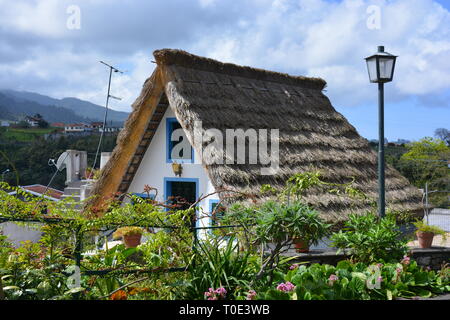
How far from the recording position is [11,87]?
120312 mm

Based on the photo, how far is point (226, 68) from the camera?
→ 477 inches

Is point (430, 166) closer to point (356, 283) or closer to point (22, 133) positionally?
point (22, 133)

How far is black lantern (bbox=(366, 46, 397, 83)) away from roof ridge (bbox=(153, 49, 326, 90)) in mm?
4552

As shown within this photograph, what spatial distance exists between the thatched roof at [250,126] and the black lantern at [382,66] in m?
2.83

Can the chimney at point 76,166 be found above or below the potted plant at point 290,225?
above

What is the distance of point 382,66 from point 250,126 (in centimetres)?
384

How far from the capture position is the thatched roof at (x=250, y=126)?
9.73 metres

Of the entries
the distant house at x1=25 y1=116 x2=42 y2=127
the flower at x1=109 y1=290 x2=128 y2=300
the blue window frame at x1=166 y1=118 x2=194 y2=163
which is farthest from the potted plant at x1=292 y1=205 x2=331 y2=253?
the distant house at x1=25 y1=116 x2=42 y2=127

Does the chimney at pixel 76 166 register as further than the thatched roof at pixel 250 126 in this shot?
Yes

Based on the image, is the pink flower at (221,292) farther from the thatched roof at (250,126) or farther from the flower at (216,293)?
the thatched roof at (250,126)

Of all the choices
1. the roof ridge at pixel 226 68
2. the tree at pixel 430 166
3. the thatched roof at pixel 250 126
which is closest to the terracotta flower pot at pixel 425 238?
the thatched roof at pixel 250 126

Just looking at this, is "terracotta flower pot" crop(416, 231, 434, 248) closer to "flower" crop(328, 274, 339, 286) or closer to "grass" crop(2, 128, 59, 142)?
"flower" crop(328, 274, 339, 286)

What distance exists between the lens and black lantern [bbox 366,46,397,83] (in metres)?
7.50

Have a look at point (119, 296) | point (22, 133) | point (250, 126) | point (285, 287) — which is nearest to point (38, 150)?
point (22, 133)
